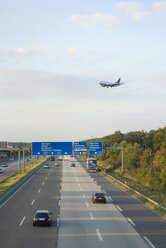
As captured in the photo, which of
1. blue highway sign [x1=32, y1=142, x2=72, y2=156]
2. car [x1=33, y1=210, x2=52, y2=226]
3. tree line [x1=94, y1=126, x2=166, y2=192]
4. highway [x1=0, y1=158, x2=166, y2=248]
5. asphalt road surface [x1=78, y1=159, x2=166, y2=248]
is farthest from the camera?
tree line [x1=94, y1=126, x2=166, y2=192]

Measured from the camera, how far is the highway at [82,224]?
1941 centimetres

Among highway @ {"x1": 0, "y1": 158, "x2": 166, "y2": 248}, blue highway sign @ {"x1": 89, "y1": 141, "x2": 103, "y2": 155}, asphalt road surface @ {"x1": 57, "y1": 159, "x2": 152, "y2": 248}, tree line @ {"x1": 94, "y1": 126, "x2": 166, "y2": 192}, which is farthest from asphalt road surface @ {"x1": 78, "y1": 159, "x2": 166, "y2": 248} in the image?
tree line @ {"x1": 94, "y1": 126, "x2": 166, "y2": 192}

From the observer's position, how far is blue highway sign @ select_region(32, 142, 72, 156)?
56.6 meters

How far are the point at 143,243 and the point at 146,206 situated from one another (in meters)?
14.1

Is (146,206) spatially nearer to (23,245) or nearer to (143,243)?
(143,243)

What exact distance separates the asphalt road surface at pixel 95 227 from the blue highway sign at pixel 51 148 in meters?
22.0

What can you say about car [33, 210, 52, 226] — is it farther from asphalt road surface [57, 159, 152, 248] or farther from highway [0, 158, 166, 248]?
asphalt road surface [57, 159, 152, 248]

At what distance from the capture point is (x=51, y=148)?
56.6 metres

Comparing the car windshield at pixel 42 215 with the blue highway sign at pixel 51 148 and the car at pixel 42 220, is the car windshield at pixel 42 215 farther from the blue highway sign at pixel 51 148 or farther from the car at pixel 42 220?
the blue highway sign at pixel 51 148

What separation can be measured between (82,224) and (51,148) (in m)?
33.0

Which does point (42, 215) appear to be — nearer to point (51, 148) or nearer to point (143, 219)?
point (143, 219)

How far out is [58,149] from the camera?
56.8 m

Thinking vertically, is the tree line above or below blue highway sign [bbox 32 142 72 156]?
below

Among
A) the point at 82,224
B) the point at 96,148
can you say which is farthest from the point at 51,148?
the point at 82,224
